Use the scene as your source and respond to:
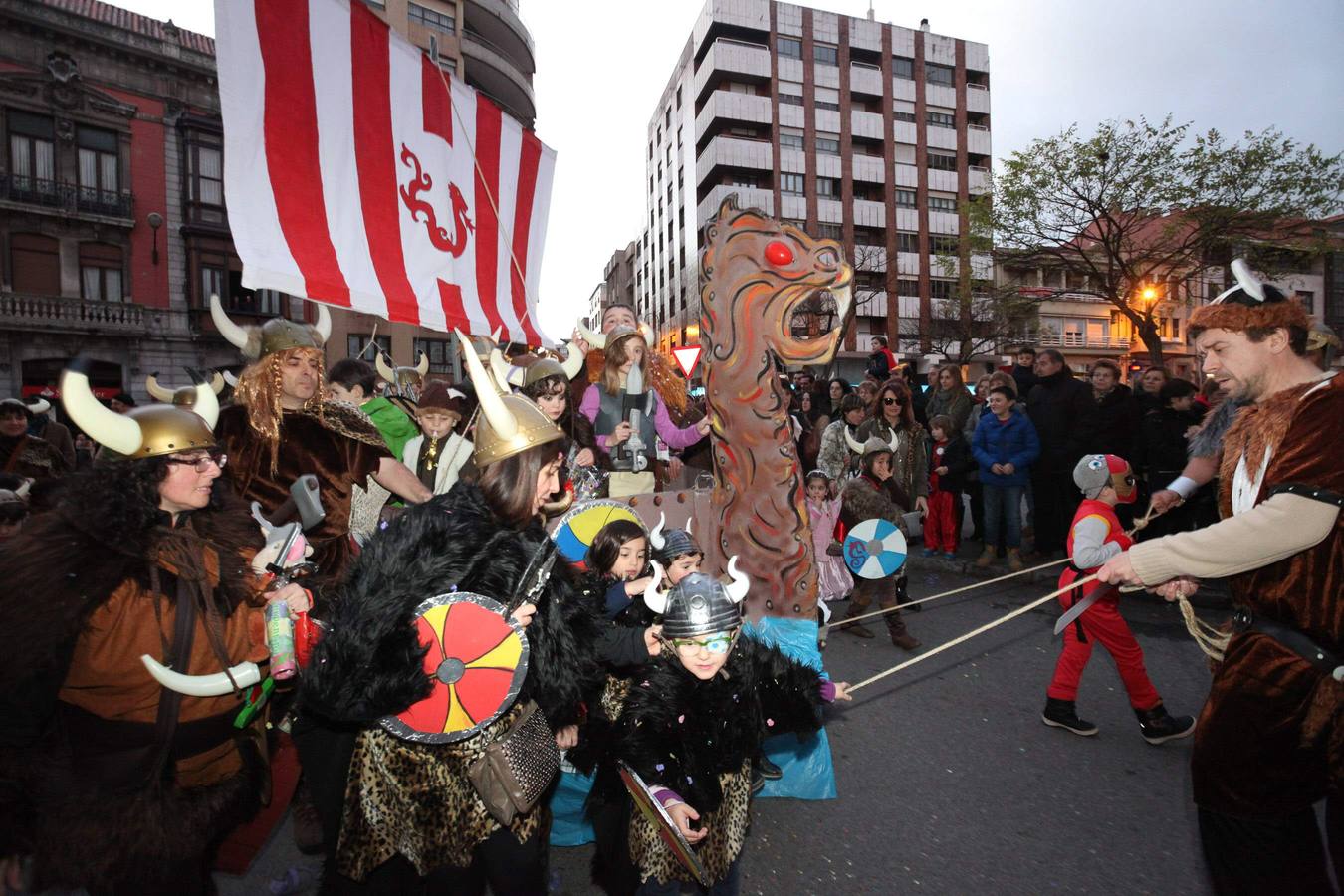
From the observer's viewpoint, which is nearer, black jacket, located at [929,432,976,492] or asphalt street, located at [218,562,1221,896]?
asphalt street, located at [218,562,1221,896]

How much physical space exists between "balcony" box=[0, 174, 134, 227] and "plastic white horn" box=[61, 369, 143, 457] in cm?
2682

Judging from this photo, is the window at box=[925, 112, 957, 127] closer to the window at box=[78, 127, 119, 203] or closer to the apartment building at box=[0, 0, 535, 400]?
the apartment building at box=[0, 0, 535, 400]

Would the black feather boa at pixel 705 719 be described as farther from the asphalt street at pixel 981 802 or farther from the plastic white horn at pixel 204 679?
the plastic white horn at pixel 204 679

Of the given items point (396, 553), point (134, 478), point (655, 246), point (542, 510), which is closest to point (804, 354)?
point (542, 510)

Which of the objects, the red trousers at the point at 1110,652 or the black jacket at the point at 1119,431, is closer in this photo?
the red trousers at the point at 1110,652

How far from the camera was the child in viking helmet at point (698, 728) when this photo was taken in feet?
6.85

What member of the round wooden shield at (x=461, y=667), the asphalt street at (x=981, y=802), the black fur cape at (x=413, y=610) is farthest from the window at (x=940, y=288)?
the round wooden shield at (x=461, y=667)

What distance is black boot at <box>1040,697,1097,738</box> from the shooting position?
12.4ft

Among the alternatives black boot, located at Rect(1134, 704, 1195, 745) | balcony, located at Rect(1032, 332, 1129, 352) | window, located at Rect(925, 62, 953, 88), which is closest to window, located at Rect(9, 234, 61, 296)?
black boot, located at Rect(1134, 704, 1195, 745)

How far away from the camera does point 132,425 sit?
1.93 meters

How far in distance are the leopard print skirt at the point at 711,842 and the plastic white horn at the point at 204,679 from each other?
122 centimetres

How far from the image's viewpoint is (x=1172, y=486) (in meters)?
3.67

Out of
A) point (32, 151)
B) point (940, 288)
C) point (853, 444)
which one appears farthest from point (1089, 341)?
point (32, 151)

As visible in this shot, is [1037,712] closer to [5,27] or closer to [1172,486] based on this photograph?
[1172,486]
